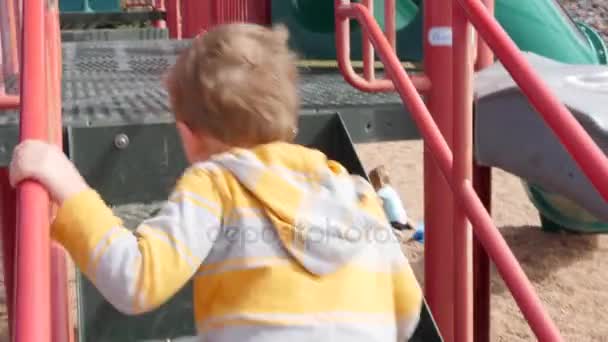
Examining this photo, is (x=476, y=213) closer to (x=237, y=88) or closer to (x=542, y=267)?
(x=237, y=88)

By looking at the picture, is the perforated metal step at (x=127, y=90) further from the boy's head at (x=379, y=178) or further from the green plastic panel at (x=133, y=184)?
the boy's head at (x=379, y=178)

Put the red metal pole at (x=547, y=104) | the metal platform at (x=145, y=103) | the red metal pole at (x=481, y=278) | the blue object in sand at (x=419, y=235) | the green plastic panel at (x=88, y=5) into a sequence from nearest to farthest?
1. the red metal pole at (x=547, y=104)
2. the metal platform at (x=145, y=103)
3. the red metal pole at (x=481, y=278)
4. the blue object in sand at (x=419, y=235)
5. the green plastic panel at (x=88, y=5)

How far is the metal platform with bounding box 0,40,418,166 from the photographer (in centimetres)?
233

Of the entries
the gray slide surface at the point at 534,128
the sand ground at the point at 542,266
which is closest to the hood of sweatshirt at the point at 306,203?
the gray slide surface at the point at 534,128

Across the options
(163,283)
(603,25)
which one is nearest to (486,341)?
(163,283)

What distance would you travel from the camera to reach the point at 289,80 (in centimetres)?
138

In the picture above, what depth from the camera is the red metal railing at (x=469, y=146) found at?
63.4 inches

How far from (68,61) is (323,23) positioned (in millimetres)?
2524

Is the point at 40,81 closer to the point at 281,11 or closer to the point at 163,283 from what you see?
the point at 163,283

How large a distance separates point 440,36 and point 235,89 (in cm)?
140

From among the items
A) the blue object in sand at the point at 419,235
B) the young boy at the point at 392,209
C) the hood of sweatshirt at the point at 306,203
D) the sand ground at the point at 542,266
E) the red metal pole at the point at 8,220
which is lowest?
the sand ground at the point at 542,266

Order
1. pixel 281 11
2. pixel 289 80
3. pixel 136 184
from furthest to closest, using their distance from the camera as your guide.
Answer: pixel 281 11, pixel 136 184, pixel 289 80

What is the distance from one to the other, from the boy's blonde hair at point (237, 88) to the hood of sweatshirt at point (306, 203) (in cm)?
3

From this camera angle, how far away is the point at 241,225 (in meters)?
1.30
